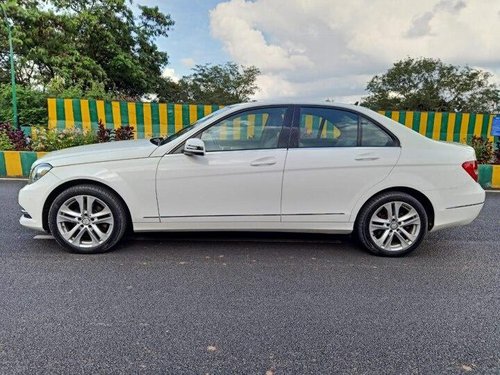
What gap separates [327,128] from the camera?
3.97 meters

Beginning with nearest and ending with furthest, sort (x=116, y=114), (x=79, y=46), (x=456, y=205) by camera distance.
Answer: (x=456, y=205), (x=116, y=114), (x=79, y=46)

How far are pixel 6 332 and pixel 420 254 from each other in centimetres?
378

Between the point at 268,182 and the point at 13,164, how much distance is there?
6835 millimetres

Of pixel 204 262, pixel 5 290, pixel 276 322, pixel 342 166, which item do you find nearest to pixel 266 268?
pixel 204 262

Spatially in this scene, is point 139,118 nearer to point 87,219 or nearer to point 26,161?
point 26,161

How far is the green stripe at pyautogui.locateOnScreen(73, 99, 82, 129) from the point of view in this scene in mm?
A: 10812

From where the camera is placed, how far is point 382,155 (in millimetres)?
3904

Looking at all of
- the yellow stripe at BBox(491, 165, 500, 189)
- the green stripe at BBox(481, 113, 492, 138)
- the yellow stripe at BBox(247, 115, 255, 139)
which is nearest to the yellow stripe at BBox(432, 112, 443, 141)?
the green stripe at BBox(481, 113, 492, 138)

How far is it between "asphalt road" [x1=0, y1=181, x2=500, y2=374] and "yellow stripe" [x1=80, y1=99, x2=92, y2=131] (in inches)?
281

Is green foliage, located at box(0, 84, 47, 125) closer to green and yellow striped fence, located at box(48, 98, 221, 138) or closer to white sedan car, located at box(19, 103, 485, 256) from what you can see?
green and yellow striped fence, located at box(48, 98, 221, 138)

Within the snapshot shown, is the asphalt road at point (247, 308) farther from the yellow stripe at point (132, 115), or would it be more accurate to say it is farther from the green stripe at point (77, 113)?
the green stripe at point (77, 113)

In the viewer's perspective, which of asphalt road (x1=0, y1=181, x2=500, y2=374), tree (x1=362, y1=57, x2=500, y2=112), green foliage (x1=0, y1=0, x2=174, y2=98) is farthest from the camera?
tree (x1=362, y1=57, x2=500, y2=112)

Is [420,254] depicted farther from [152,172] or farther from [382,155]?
[152,172]

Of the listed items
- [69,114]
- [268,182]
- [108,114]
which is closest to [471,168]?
[268,182]
